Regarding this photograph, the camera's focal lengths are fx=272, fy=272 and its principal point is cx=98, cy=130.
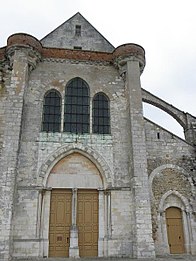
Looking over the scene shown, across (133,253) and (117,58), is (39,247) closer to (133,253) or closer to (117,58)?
(133,253)

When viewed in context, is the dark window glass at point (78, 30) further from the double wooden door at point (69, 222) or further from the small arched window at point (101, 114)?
the double wooden door at point (69, 222)

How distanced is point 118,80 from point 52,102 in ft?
11.6

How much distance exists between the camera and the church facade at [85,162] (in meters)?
10.7

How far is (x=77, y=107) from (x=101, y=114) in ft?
3.93

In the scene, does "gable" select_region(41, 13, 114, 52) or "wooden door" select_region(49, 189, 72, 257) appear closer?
"wooden door" select_region(49, 189, 72, 257)

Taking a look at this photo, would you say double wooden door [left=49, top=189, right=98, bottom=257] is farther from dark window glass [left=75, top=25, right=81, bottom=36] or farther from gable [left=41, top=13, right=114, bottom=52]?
dark window glass [left=75, top=25, right=81, bottom=36]

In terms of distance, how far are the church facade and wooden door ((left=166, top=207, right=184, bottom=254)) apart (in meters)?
0.04

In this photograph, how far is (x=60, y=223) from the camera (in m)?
11.0

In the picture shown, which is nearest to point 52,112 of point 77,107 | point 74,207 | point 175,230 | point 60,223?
point 77,107

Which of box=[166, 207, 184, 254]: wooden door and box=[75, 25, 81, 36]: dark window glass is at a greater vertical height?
box=[75, 25, 81, 36]: dark window glass

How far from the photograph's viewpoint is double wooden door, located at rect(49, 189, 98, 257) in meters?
10.7

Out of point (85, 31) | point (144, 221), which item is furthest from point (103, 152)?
point (85, 31)

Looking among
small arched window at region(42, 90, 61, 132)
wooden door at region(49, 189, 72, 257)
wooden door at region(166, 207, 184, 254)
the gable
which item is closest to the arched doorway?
wooden door at region(49, 189, 72, 257)

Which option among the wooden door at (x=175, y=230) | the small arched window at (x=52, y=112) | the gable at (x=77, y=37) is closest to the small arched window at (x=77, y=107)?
the small arched window at (x=52, y=112)
